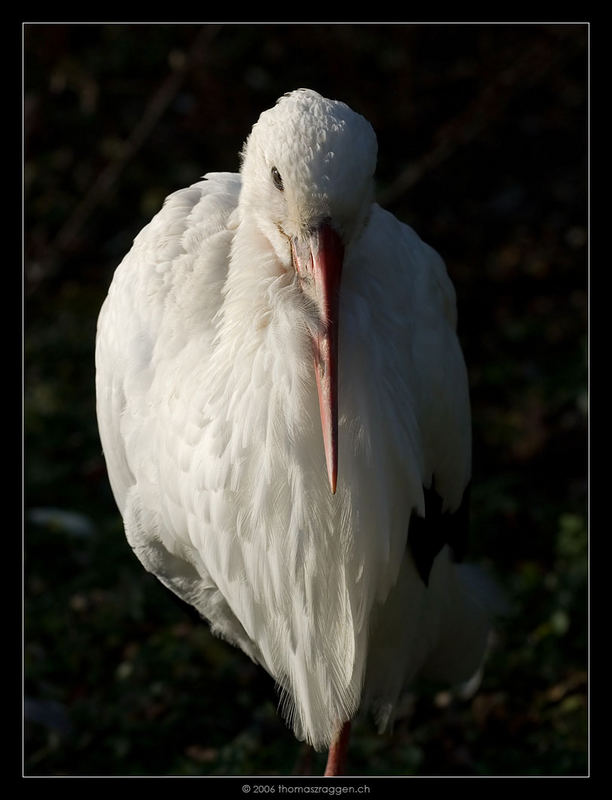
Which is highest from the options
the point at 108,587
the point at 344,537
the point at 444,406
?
the point at 444,406

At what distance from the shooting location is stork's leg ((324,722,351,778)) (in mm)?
2275

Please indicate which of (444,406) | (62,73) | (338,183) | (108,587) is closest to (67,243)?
(62,73)

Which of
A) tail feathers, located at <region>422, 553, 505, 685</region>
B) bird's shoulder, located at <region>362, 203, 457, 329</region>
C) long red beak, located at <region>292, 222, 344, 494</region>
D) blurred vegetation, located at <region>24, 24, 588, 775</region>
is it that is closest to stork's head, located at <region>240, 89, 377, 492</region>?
long red beak, located at <region>292, 222, 344, 494</region>

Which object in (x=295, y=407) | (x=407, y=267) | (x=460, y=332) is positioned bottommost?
(x=460, y=332)

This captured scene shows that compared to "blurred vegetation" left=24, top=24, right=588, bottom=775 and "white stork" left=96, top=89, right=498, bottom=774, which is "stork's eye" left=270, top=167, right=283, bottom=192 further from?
"blurred vegetation" left=24, top=24, right=588, bottom=775

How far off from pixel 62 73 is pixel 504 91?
1636 millimetres

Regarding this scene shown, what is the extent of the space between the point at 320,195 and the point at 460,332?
9.75 ft

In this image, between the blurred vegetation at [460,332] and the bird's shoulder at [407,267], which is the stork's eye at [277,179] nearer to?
the bird's shoulder at [407,267]

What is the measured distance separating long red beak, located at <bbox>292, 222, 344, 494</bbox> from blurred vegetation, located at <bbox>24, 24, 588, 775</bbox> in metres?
1.21

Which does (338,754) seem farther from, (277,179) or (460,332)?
(460,332)

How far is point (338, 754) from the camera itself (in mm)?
2303

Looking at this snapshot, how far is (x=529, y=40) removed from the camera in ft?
13.1

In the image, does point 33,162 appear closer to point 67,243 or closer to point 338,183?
point 67,243

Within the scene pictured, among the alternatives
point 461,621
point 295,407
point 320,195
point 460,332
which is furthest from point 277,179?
point 460,332
